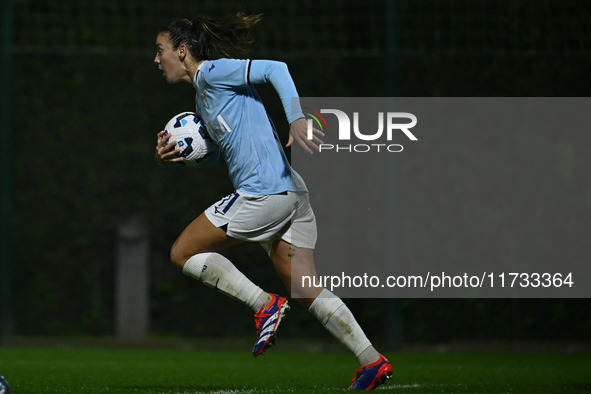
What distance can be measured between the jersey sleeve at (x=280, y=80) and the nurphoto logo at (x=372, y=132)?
3.20m

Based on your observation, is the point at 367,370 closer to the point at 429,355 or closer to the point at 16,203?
the point at 429,355

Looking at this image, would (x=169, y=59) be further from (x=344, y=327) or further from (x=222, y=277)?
(x=344, y=327)

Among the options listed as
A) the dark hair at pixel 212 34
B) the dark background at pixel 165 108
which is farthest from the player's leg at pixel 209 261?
the dark background at pixel 165 108

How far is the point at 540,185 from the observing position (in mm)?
7578

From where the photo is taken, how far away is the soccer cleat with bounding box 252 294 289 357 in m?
4.31

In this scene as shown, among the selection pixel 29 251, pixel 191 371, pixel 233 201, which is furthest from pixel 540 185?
pixel 29 251

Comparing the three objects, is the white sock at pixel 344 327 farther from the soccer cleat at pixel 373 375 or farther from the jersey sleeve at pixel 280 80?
the jersey sleeve at pixel 280 80

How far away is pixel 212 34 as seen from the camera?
4.77 m

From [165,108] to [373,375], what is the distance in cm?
408

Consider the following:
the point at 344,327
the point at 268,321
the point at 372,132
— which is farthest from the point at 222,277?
the point at 372,132

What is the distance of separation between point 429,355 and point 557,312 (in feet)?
3.82

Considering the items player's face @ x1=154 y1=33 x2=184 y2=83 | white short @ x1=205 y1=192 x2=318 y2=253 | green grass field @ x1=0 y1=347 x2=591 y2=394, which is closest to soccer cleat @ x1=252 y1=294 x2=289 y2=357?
white short @ x1=205 y1=192 x2=318 y2=253

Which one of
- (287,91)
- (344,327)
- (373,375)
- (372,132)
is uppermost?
(287,91)

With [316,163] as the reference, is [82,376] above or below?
below
